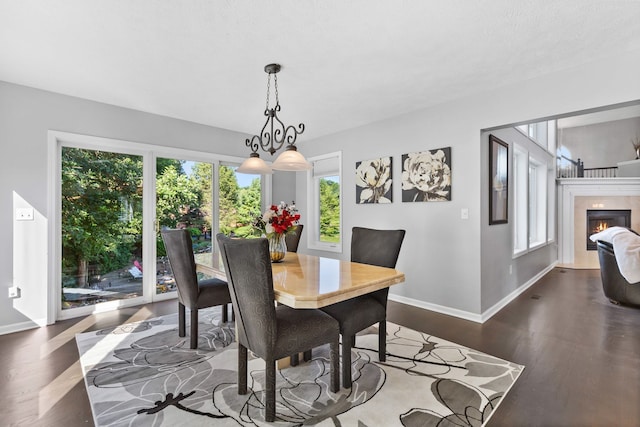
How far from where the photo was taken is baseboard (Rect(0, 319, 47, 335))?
293 centimetres

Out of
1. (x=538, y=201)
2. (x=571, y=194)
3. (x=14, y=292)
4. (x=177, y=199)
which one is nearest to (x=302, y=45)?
(x=177, y=199)

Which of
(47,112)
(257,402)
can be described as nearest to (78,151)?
(47,112)

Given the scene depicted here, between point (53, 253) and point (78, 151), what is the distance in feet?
3.74

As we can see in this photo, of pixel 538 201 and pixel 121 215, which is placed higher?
pixel 538 201

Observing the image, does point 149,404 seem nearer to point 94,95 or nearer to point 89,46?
point 89,46

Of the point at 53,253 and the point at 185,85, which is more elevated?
the point at 185,85

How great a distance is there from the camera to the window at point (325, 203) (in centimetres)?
482

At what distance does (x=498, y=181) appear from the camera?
3635mm

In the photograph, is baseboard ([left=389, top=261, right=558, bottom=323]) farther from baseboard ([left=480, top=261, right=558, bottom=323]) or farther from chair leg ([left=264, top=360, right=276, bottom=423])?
chair leg ([left=264, top=360, right=276, bottom=423])

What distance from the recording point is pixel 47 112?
3143 mm

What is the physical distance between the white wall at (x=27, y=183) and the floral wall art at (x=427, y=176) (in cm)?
367

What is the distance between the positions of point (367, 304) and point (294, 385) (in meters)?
0.72

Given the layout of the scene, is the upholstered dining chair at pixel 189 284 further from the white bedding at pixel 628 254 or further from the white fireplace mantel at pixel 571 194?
the white fireplace mantel at pixel 571 194

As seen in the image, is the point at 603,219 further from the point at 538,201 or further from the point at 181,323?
the point at 181,323
